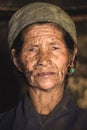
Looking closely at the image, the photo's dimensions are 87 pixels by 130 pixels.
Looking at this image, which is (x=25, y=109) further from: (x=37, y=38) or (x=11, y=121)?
(x=37, y=38)

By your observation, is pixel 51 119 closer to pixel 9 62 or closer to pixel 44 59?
pixel 44 59

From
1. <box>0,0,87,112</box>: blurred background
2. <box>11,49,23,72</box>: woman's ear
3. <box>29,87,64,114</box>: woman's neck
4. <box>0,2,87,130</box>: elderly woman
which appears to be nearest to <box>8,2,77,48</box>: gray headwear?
<box>0,2,87,130</box>: elderly woman

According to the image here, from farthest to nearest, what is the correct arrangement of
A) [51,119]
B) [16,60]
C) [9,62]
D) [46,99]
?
[9,62]
[16,60]
[46,99]
[51,119]

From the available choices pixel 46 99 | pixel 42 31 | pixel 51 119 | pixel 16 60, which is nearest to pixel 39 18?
pixel 42 31

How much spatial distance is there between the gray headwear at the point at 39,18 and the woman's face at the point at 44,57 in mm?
52

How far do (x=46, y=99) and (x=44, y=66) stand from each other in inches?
9.8

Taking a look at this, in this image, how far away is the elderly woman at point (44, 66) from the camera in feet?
8.65

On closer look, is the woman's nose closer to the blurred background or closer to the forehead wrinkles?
the forehead wrinkles

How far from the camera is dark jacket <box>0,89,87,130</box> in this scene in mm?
2615

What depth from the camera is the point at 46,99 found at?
2.75 meters

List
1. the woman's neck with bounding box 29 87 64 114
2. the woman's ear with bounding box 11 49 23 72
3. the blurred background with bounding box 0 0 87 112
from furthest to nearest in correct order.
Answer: the blurred background with bounding box 0 0 87 112
the woman's ear with bounding box 11 49 23 72
the woman's neck with bounding box 29 87 64 114

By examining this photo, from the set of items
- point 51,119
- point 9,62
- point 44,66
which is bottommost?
point 51,119

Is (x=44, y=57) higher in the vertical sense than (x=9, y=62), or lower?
higher

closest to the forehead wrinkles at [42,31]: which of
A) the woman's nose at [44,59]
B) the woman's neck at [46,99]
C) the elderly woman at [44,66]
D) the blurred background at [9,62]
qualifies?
the elderly woman at [44,66]
